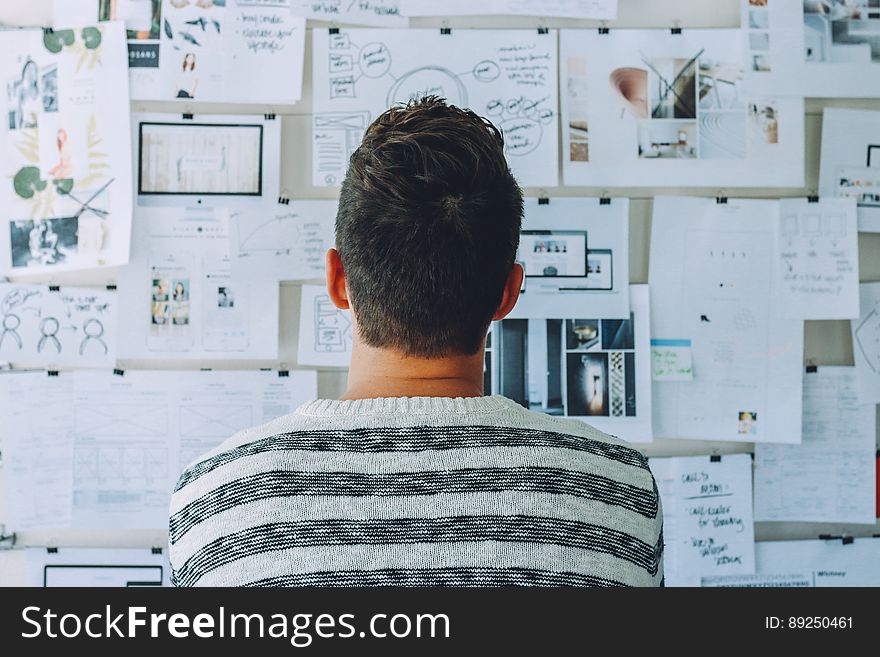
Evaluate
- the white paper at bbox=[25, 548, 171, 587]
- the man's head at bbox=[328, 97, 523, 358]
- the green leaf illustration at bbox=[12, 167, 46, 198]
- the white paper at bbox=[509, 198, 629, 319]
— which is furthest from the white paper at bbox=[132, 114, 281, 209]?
the man's head at bbox=[328, 97, 523, 358]

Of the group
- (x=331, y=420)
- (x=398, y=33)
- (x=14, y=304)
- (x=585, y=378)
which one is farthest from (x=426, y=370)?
(x=14, y=304)

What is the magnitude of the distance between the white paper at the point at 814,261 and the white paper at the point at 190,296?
0.99 metres

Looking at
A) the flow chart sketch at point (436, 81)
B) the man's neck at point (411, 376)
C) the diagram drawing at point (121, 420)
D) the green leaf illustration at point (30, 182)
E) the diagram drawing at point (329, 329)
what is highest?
the flow chart sketch at point (436, 81)

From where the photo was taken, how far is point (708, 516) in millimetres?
1498

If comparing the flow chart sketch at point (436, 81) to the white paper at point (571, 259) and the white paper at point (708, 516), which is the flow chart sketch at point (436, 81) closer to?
the white paper at point (571, 259)

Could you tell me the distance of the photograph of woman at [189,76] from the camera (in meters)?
1.46

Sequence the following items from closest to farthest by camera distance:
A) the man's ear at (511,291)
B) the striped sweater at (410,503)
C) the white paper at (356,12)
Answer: the striped sweater at (410,503) → the man's ear at (511,291) → the white paper at (356,12)

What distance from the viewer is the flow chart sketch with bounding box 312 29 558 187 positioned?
1.46m

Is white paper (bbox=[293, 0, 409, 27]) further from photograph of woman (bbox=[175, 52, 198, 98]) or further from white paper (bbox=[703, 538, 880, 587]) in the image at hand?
white paper (bbox=[703, 538, 880, 587])

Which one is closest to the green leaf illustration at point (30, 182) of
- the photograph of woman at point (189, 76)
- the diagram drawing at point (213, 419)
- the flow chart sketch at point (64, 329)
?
the flow chart sketch at point (64, 329)

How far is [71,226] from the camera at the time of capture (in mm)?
1473

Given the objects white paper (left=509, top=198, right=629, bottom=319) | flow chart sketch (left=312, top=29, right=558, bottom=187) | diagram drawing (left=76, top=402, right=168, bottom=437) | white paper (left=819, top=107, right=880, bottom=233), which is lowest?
diagram drawing (left=76, top=402, right=168, bottom=437)

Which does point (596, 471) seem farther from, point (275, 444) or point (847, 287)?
point (847, 287)

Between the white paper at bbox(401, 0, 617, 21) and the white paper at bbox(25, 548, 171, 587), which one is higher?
the white paper at bbox(401, 0, 617, 21)
